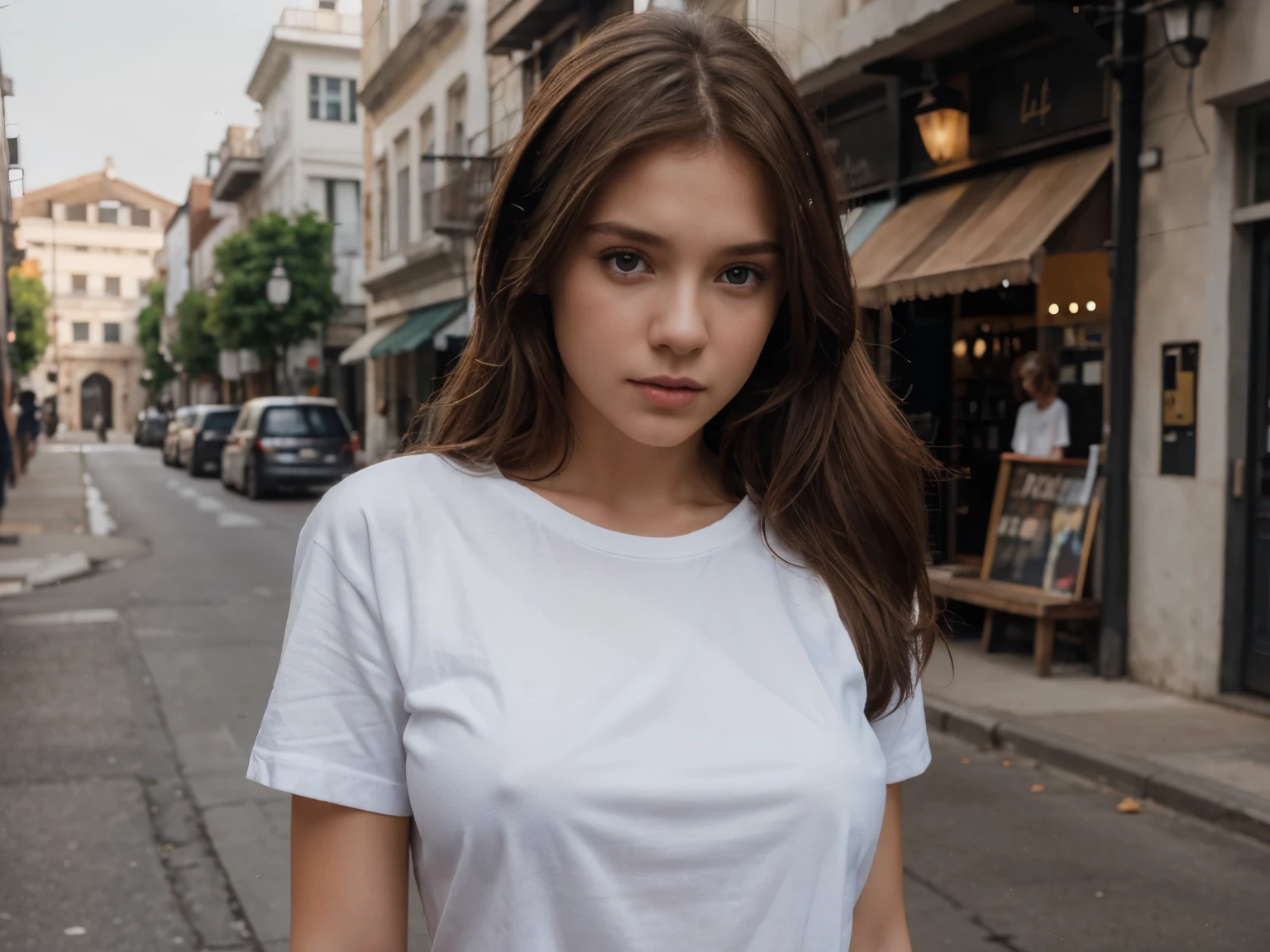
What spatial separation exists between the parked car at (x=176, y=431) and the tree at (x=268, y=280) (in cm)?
211

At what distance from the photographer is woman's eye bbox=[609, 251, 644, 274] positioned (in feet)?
4.47

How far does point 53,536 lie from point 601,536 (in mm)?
16241

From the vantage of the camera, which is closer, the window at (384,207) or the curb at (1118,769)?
the curb at (1118,769)

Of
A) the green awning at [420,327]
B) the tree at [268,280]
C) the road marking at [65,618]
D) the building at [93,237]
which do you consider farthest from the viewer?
the tree at [268,280]

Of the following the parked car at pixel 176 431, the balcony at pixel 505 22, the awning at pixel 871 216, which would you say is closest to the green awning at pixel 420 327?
the parked car at pixel 176 431

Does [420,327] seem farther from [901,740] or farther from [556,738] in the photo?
[556,738]

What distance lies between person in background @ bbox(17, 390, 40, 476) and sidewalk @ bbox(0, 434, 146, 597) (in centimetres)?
131

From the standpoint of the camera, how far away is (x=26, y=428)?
111 ft

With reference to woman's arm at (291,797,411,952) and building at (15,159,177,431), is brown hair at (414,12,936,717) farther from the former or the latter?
building at (15,159,177,431)

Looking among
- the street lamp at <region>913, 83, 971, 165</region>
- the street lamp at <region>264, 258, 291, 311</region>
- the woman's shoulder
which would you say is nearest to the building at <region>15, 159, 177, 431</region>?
the woman's shoulder

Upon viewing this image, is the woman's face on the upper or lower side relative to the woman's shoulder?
upper

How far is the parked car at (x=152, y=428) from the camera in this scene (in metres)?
52.0

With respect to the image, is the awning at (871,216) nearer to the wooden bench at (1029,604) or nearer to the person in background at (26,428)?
the wooden bench at (1029,604)

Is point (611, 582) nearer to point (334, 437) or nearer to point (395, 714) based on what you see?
point (395, 714)
